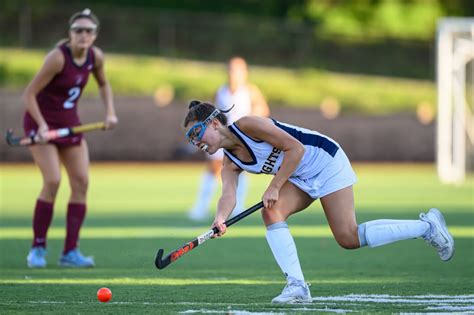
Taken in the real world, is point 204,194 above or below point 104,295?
below

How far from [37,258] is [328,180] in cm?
314

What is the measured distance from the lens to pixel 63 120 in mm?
9164

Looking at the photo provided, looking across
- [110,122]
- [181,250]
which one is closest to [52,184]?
[110,122]

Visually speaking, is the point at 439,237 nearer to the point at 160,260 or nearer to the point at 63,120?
the point at 160,260

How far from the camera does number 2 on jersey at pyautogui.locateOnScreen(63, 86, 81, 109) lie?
9.14 meters

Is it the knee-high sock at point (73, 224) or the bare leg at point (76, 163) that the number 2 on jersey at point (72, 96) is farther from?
the knee-high sock at point (73, 224)

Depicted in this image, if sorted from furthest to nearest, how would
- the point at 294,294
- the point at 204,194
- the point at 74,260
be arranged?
the point at 204,194
the point at 74,260
the point at 294,294

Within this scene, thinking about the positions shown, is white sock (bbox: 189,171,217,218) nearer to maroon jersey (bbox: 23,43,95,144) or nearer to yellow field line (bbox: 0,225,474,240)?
yellow field line (bbox: 0,225,474,240)

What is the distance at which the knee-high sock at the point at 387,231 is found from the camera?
22.9 feet

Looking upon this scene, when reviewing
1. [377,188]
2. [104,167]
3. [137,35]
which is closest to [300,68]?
[137,35]

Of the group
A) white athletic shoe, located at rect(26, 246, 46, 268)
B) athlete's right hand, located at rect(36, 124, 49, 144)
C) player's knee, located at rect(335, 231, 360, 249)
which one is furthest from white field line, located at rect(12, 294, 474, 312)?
athlete's right hand, located at rect(36, 124, 49, 144)

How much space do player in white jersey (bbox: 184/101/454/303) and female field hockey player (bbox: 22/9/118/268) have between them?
2.34 metres

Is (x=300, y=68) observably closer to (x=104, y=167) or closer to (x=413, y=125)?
(x=413, y=125)

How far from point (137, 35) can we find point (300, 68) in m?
5.37
